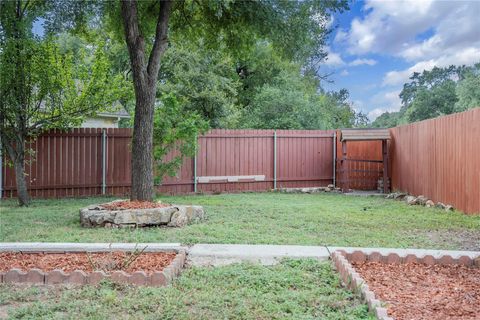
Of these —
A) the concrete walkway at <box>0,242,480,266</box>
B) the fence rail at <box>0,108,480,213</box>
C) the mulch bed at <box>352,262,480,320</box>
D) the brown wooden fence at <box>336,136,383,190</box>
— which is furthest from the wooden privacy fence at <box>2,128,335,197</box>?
the mulch bed at <box>352,262,480,320</box>

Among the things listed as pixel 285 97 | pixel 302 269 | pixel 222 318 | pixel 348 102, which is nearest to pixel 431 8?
pixel 285 97

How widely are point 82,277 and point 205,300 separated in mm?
1118

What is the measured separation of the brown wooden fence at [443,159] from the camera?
746 cm

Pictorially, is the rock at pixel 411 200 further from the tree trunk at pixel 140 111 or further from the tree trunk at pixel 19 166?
the tree trunk at pixel 19 166

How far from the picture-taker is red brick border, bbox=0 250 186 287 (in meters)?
3.53

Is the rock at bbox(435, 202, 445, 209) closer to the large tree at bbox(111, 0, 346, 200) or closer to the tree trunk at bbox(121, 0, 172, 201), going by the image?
the large tree at bbox(111, 0, 346, 200)

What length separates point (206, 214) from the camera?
7.41m

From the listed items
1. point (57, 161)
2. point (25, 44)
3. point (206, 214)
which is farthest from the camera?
point (57, 161)

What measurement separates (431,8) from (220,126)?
8.09 m

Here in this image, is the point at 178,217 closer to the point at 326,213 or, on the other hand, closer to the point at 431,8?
the point at 326,213

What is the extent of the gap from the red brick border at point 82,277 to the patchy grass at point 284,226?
1542 millimetres

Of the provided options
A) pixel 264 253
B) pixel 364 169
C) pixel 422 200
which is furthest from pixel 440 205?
pixel 264 253

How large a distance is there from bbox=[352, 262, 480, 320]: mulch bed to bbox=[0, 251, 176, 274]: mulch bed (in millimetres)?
1960

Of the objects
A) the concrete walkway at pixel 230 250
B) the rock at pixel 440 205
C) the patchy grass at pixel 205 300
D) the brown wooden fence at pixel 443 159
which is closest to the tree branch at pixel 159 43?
the concrete walkway at pixel 230 250
